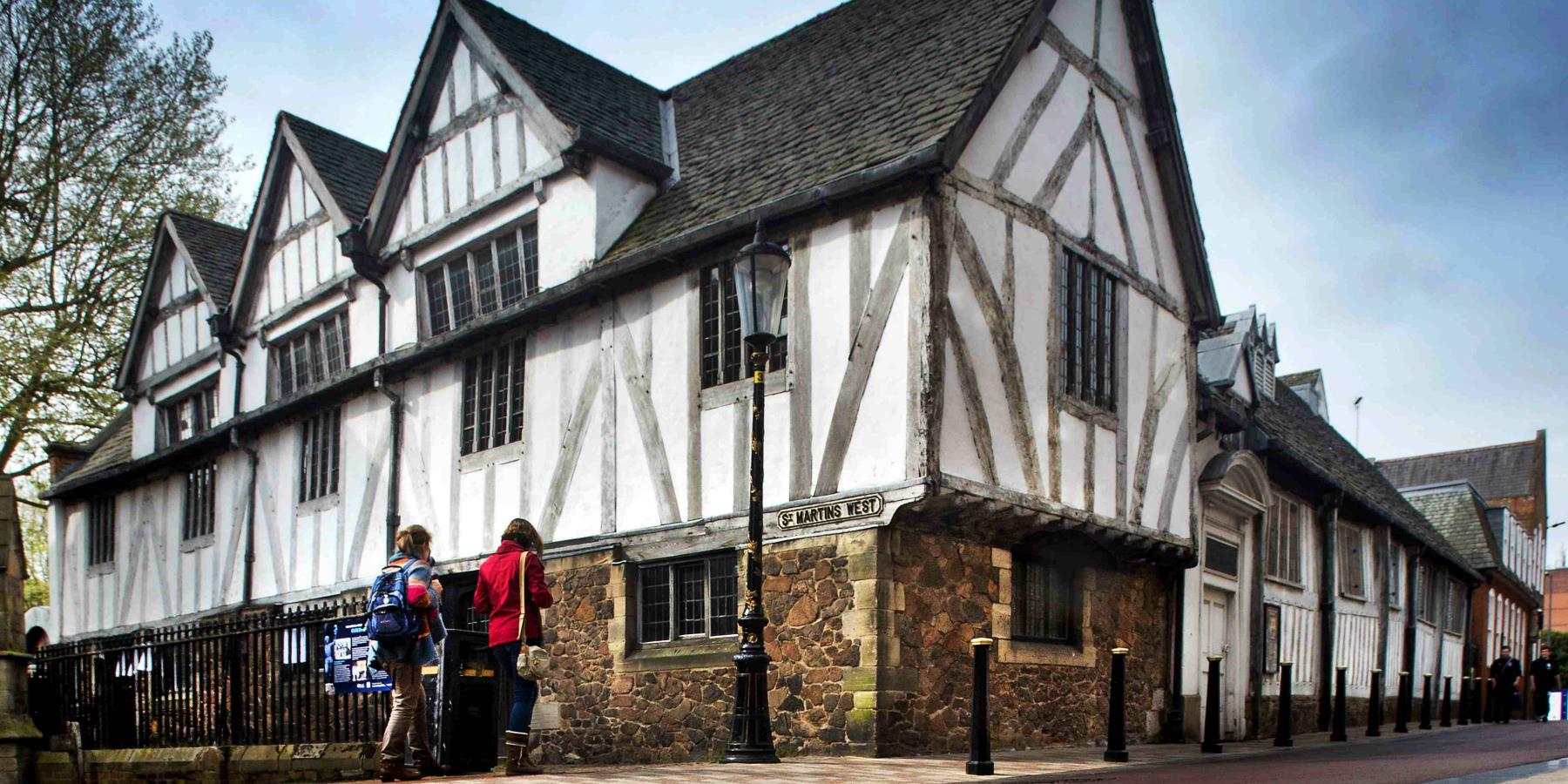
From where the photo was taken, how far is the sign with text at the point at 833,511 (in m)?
11.2

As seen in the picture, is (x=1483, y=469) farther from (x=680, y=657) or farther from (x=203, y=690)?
(x=203, y=690)

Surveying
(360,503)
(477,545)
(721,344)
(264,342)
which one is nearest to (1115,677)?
(721,344)

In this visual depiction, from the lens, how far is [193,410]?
23.7 meters

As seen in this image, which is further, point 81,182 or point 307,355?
point 81,182

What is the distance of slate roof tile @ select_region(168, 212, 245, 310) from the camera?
22.6m

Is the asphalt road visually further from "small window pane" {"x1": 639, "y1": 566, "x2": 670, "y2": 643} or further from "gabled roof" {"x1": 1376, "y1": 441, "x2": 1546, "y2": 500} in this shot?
"gabled roof" {"x1": 1376, "y1": 441, "x2": 1546, "y2": 500}

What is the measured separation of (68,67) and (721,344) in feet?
61.4

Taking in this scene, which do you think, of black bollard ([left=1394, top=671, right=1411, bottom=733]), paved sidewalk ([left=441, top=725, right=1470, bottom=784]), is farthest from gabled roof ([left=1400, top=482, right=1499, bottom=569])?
paved sidewalk ([left=441, top=725, right=1470, bottom=784])

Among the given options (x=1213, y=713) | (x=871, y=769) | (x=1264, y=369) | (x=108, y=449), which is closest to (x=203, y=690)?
(x=871, y=769)

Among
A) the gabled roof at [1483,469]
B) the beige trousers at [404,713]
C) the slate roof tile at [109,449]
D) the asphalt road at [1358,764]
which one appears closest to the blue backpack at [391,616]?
the beige trousers at [404,713]

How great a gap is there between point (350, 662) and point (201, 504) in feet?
41.3

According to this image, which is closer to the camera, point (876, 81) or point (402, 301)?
point (876, 81)

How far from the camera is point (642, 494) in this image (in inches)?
532

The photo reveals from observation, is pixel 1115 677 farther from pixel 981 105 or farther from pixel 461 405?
pixel 461 405
